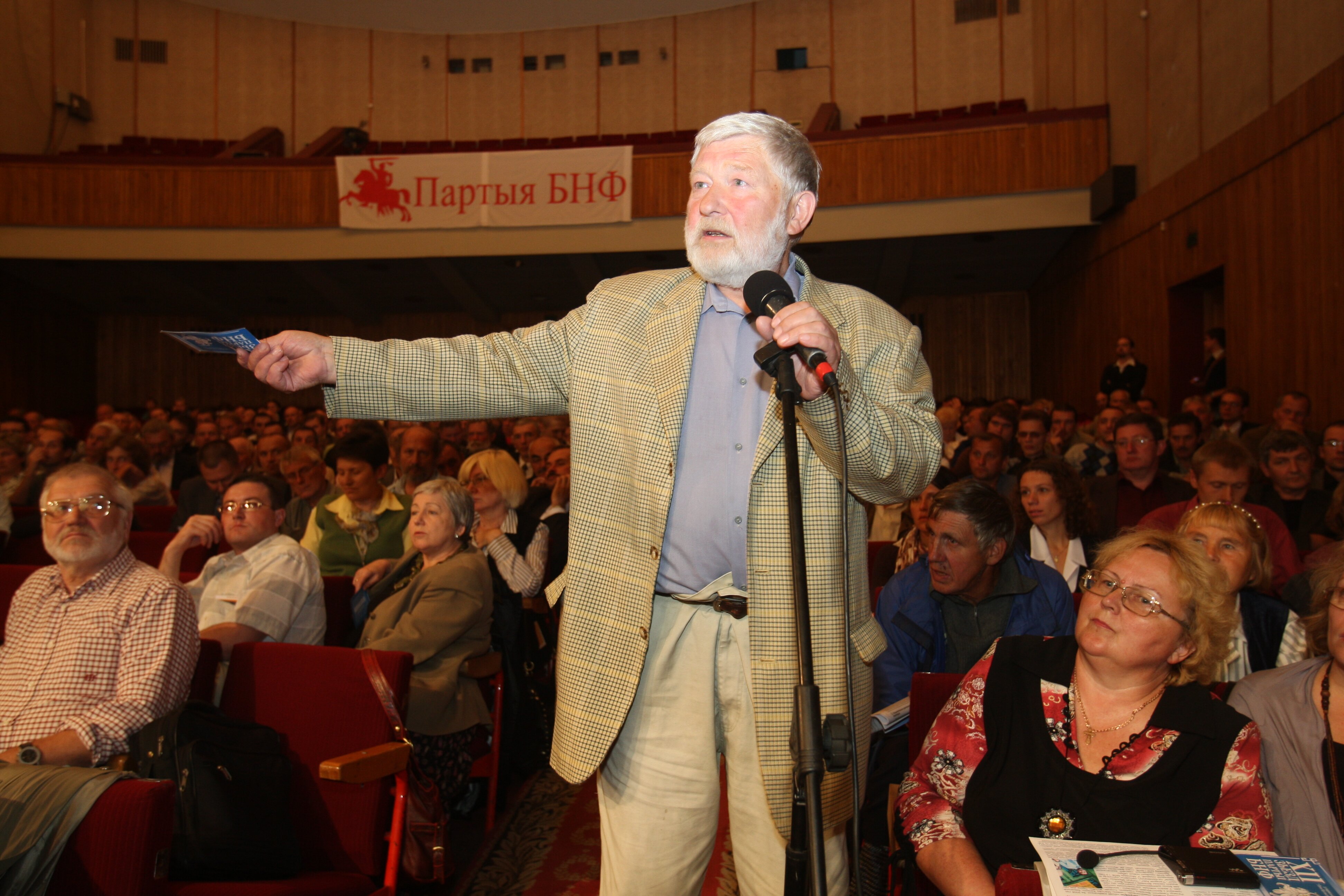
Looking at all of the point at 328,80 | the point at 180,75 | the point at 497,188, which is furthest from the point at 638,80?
the point at 180,75

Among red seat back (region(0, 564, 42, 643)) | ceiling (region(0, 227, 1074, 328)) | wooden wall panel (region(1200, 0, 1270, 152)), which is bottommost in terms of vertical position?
red seat back (region(0, 564, 42, 643))

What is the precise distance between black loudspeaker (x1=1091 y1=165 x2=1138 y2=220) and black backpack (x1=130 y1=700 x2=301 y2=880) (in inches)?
344

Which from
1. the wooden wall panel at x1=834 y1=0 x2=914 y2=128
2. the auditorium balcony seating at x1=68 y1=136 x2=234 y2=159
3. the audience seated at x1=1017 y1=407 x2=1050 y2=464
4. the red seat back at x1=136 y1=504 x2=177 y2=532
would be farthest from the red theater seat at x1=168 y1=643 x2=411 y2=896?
the wooden wall panel at x1=834 y1=0 x2=914 y2=128

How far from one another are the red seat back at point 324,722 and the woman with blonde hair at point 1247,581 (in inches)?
80.5

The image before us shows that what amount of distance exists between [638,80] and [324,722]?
478 inches

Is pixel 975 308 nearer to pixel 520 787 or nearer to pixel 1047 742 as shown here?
pixel 520 787

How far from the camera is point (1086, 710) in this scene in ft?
5.55

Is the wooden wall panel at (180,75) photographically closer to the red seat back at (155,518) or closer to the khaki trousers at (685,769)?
the red seat back at (155,518)

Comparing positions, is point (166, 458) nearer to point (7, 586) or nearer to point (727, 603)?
point (7, 586)

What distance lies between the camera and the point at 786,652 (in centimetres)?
132

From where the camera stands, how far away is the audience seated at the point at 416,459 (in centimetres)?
477

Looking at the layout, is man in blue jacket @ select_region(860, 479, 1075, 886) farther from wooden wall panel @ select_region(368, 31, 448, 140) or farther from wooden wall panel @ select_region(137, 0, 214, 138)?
wooden wall panel @ select_region(137, 0, 214, 138)

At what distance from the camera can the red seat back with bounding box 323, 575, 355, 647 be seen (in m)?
3.20

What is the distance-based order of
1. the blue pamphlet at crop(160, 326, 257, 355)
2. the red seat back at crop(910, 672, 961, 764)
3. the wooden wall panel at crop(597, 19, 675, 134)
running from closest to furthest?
the blue pamphlet at crop(160, 326, 257, 355) < the red seat back at crop(910, 672, 961, 764) < the wooden wall panel at crop(597, 19, 675, 134)
